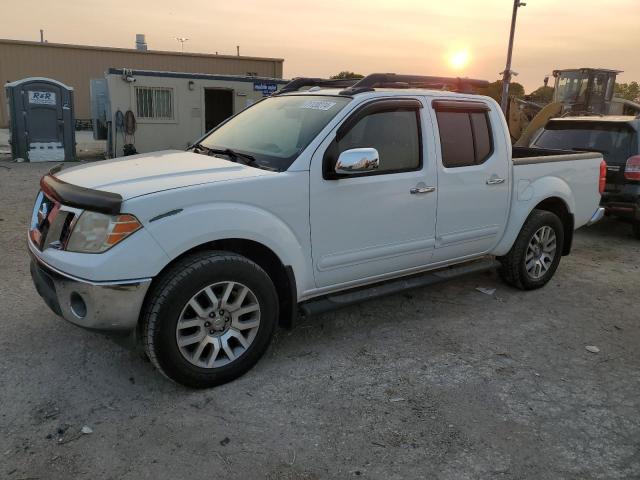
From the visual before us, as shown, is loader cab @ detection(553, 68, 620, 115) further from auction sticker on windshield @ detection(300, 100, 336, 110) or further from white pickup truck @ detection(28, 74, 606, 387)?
auction sticker on windshield @ detection(300, 100, 336, 110)

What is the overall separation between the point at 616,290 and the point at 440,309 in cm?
203

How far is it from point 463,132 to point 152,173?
2.45 meters

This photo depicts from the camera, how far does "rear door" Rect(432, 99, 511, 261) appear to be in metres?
4.13

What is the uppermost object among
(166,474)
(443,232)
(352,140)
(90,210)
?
(352,140)

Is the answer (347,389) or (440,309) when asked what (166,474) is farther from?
(440,309)

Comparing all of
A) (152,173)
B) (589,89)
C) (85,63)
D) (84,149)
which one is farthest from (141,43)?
(152,173)

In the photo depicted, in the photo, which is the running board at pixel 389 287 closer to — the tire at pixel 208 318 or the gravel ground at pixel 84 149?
the tire at pixel 208 318

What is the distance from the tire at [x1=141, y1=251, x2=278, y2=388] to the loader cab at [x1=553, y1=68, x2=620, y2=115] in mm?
16959

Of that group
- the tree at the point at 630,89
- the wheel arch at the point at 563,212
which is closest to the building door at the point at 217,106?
the wheel arch at the point at 563,212

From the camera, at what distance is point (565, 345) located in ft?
13.2

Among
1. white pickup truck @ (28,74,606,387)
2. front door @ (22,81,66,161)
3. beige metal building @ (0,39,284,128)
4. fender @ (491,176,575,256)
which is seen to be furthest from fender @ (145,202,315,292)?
beige metal building @ (0,39,284,128)

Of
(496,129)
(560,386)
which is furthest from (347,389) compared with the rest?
(496,129)

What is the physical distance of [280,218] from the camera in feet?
10.8

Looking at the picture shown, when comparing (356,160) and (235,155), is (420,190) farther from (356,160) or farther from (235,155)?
(235,155)
